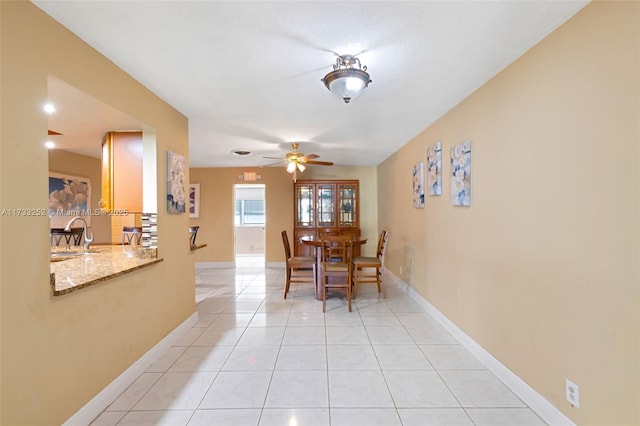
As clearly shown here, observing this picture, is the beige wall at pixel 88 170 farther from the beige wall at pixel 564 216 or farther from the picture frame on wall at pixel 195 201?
the beige wall at pixel 564 216

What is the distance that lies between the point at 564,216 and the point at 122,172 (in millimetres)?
3247

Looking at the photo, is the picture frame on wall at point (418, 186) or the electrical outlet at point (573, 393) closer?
the electrical outlet at point (573, 393)

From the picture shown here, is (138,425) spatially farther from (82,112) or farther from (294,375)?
(82,112)

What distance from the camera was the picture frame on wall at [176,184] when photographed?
259cm

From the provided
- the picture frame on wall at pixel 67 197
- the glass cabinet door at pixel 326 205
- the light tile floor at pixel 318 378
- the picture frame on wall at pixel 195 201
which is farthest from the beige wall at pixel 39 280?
the picture frame on wall at pixel 195 201

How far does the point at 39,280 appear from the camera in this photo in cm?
138

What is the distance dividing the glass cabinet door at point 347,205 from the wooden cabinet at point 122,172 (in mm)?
4005

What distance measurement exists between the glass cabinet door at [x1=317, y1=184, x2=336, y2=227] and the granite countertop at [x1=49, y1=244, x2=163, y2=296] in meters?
3.82

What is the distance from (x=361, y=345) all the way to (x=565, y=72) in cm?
240

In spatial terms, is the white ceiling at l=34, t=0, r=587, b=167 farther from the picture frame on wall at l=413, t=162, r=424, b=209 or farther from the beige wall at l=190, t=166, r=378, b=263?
the beige wall at l=190, t=166, r=378, b=263

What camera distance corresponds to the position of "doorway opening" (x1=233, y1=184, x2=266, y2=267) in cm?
836

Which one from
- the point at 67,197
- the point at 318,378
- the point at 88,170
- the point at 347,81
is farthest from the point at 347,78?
the point at 88,170

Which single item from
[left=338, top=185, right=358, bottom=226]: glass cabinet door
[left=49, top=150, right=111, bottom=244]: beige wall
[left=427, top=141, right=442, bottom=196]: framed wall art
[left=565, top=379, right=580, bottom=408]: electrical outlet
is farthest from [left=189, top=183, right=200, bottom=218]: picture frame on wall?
[left=565, top=379, right=580, bottom=408]: electrical outlet

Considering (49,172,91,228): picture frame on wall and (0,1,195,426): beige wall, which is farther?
(49,172,91,228): picture frame on wall
